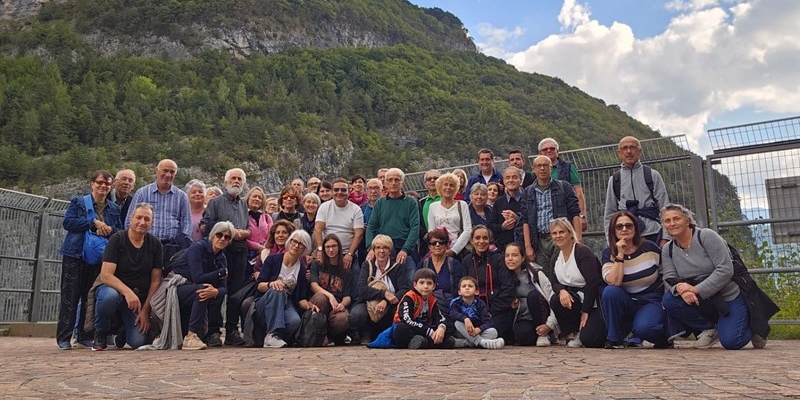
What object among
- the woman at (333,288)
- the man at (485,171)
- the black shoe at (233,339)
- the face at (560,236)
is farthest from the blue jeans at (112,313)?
the face at (560,236)

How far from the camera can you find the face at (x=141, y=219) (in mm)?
7027

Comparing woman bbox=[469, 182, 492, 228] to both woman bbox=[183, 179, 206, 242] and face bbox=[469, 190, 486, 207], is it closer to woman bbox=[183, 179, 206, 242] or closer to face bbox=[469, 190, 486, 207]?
face bbox=[469, 190, 486, 207]

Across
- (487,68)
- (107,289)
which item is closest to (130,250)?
(107,289)

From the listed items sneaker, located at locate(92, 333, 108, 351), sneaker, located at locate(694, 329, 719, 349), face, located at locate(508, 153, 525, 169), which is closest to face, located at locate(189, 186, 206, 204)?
sneaker, located at locate(92, 333, 108, 351)

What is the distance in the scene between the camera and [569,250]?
713 centimetres

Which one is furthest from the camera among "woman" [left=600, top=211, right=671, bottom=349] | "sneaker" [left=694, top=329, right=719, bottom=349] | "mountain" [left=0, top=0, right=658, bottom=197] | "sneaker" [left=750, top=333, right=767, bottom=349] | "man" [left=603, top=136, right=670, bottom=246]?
"mountain" [left=0, top=0, right=658, bottom=197]

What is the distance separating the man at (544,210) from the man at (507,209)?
11.0 inches

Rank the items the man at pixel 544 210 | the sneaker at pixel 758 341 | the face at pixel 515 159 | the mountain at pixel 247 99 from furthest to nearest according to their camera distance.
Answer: the mountain at pixel 247 99 → the face at pixel 515 159 → the man at pixel 544 210 → the sneaker at pixel 758 341

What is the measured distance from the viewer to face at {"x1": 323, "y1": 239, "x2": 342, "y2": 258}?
773cm

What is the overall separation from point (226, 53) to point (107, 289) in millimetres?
100294

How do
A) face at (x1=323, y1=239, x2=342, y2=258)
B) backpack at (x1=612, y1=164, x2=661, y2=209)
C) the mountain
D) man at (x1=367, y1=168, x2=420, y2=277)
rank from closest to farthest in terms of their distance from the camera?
backpack at (x1=612, y1=164, x2=661, y2=209) → face at (x1=323, y1=239, x2=342, y2=258) → man at (x1=367, y1=168, x2=420, y2=277) → the mountain

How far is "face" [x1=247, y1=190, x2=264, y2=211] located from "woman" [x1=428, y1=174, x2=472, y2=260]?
2.31 m

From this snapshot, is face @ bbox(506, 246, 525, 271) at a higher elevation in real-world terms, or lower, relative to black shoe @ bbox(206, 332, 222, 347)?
higher

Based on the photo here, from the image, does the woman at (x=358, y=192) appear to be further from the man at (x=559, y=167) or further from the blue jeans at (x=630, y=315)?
the blue jeans at (x=630, y=315)
